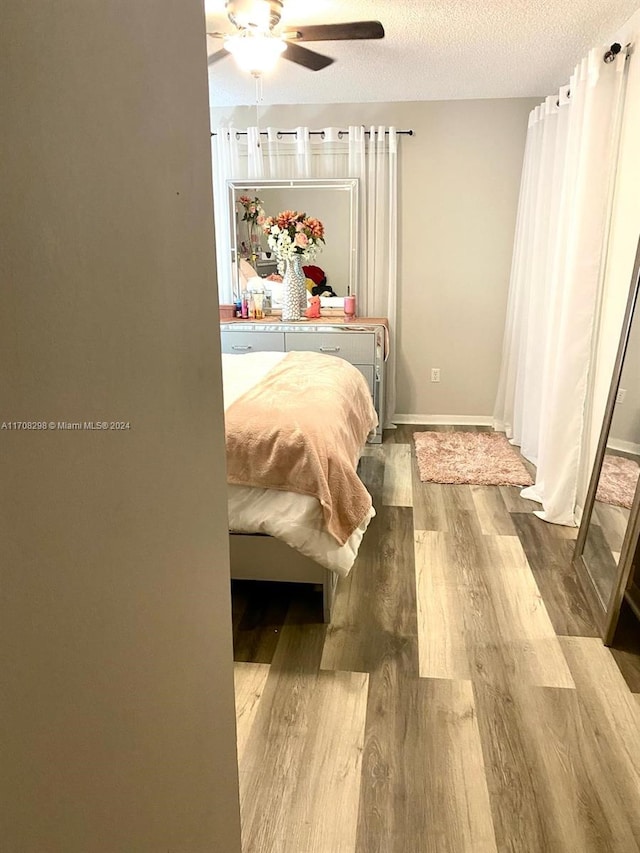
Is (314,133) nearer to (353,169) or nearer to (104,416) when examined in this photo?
(353,169)

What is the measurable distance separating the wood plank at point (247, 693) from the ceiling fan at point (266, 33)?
8.31ft

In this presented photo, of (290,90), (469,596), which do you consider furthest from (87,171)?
(290,90)

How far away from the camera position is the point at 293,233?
14.7 feet

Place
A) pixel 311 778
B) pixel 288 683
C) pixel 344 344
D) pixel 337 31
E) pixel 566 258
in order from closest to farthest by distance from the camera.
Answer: pixel 311 778
pixel 288 683
pixel 337 31
pixel 566 258
pixel 344 344

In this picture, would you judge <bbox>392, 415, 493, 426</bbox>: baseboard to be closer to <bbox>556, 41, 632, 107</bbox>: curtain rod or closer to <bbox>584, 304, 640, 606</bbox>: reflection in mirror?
<bbox>584, 304, 640, 606</bbox>: reflection in mirror

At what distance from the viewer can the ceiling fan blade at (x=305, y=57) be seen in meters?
2.77

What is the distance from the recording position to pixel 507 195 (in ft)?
14.9

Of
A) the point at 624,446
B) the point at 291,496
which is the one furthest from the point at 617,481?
the point at 291,496

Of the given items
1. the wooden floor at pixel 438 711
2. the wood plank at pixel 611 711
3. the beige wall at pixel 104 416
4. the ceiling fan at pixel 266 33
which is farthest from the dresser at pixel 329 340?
the beige wall at pixel 104 416

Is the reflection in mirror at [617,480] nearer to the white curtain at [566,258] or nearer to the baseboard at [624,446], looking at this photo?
the baseboard at [624,446]

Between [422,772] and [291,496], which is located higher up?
→ [291,496]

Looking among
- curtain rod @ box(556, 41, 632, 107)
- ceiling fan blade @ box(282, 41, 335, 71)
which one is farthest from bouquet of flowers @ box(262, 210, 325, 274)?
curtain rod @ box(556, 41, 632, 107)

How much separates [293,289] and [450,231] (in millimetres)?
1304

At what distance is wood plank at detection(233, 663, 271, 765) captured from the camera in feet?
5.92
